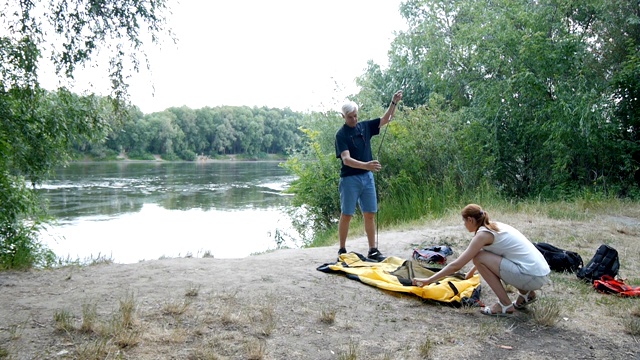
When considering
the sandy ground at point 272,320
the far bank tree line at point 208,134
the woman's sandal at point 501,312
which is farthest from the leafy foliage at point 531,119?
the far bank tree line at point 208,134

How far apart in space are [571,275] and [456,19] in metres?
13.5

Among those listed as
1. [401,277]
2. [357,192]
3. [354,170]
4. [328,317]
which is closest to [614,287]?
[401,277]

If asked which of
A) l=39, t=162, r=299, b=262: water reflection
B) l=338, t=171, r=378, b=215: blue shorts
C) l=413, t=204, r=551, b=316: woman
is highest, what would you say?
l=338, t=171, r=378, b=215: blue shorts

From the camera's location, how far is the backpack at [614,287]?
4898mm

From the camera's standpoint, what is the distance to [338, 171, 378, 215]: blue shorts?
588 centimetres

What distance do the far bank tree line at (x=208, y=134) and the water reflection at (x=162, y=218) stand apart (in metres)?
27.2

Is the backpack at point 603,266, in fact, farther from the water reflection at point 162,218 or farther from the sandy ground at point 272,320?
the water reflection at point 162,218

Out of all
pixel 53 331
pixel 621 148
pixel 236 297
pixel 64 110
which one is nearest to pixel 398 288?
pixel 236 297

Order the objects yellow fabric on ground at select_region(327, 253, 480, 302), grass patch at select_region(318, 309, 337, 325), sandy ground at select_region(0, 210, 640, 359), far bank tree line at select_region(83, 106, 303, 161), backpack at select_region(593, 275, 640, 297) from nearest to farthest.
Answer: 1. sandy ground at select_region(0, 210, 640, 359)
2. grass patch at select_region(318, 309, 337, 325)
3. yellow fabric on ground at select_region(327, 253, 480, 302)
4. backpack at select_region(593, 275, 640, 297)
5. far bank tree line at select_region(83, 106, 303, 161)

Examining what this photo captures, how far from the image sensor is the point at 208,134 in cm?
7881

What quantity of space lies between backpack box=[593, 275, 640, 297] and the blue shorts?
2461 mm

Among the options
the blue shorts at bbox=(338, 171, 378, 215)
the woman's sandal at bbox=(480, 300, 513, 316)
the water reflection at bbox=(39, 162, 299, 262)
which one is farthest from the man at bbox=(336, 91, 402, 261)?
the water reflection at bbox=(39, 162, 299, 262)

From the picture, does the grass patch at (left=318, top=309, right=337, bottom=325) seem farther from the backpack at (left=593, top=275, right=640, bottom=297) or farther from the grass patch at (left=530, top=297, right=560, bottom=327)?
the backpack at (left=593, top=275, right=640, bottom=297)

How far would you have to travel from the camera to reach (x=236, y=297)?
4266mm
